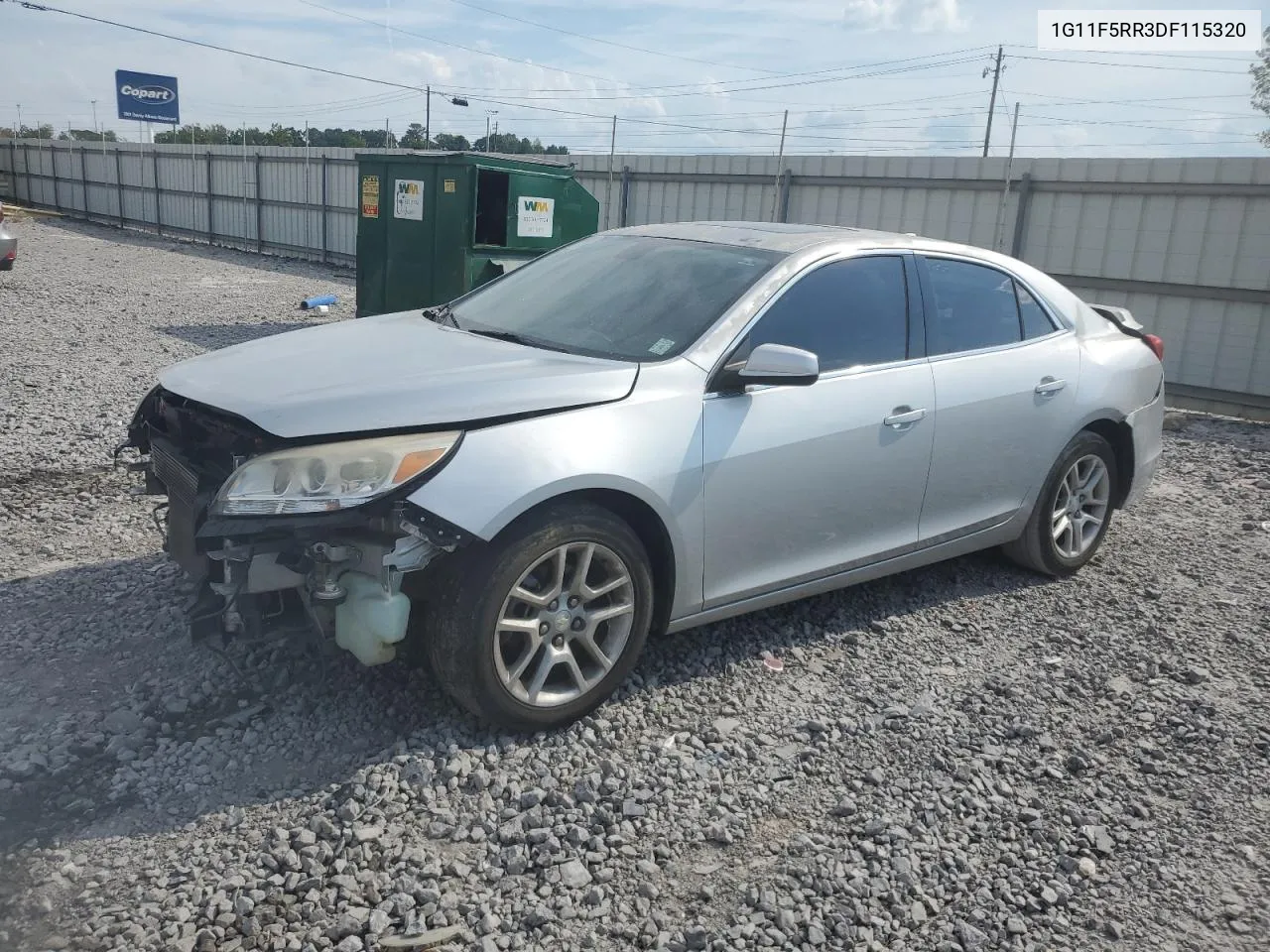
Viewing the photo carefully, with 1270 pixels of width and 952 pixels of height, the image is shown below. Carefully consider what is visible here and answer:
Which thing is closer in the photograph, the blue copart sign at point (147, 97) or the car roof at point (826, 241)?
the car roof at point (826, 241)

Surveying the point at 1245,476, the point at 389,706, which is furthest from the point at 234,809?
the point at 1245,476

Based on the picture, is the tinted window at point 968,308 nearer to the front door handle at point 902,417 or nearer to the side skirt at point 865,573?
the front door handle at point 902,417

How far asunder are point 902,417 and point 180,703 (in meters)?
2.82

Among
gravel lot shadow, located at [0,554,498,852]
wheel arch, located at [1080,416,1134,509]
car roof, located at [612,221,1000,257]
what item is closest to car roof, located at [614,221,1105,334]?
car roof, located at [612,221,1000,257]

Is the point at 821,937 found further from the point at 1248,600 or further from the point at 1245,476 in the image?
the point at 1245,476

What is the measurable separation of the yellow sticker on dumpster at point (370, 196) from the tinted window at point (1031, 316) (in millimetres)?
8951

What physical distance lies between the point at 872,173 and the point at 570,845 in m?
11.3

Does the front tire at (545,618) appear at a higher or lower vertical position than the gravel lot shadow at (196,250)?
higher

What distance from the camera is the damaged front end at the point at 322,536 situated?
10.3 ft

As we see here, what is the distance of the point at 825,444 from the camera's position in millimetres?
4035

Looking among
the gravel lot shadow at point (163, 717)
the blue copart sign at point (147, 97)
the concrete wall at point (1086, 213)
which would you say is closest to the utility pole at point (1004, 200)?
the concrete wall at point (1086, 213)

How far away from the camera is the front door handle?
14.0 feet

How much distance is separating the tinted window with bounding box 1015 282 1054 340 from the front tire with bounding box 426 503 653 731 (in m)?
2.42

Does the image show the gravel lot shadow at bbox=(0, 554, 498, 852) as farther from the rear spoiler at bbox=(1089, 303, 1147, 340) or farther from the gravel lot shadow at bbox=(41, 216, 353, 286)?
the gravel lot shadow at bbox=(41, 216, 353, 286)
